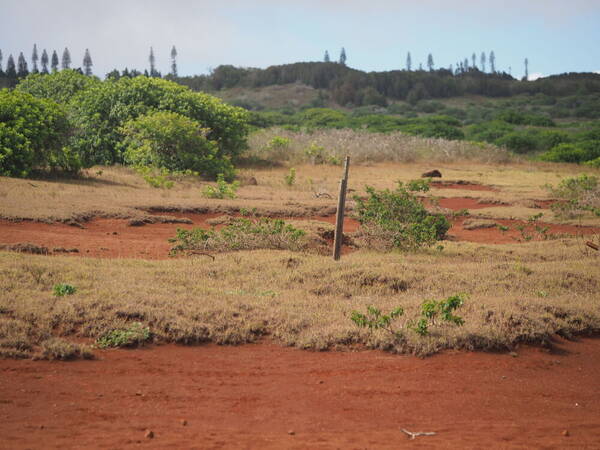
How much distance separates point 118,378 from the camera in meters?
4.48

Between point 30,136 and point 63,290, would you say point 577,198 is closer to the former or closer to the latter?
point 30,136

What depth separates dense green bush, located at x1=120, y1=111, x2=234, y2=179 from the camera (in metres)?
18.6

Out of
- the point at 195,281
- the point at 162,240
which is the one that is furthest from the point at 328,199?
the point at 195,281

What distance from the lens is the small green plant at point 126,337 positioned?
507 cm

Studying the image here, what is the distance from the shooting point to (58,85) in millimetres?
26047

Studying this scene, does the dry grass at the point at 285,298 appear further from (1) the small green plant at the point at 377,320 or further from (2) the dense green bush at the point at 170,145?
(2) the dense green bush at the point at 170,145

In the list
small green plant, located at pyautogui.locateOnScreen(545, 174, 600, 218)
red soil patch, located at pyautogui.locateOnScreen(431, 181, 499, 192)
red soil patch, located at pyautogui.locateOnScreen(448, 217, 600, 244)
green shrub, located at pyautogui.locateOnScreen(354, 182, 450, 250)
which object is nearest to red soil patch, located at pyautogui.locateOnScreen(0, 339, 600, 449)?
green shrub, located at pyautogui.locateOnScreen(354, 182, 450, 250)

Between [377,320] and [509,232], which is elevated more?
[377,320]

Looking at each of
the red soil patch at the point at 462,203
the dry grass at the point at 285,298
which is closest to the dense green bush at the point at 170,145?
the red soil patch at the point at 462,203

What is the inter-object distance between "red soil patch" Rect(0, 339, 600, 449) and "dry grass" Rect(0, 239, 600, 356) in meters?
0.20

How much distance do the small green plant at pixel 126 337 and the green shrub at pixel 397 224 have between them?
4947 mm

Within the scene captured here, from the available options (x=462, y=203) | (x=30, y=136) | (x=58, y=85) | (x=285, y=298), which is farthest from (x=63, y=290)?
(x=58, y=85)

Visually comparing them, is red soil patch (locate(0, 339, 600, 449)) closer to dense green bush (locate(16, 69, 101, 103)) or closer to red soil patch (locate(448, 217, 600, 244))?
red soil patch (locate(448, 217, 600, 244))

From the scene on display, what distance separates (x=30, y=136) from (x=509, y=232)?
1093 cm
